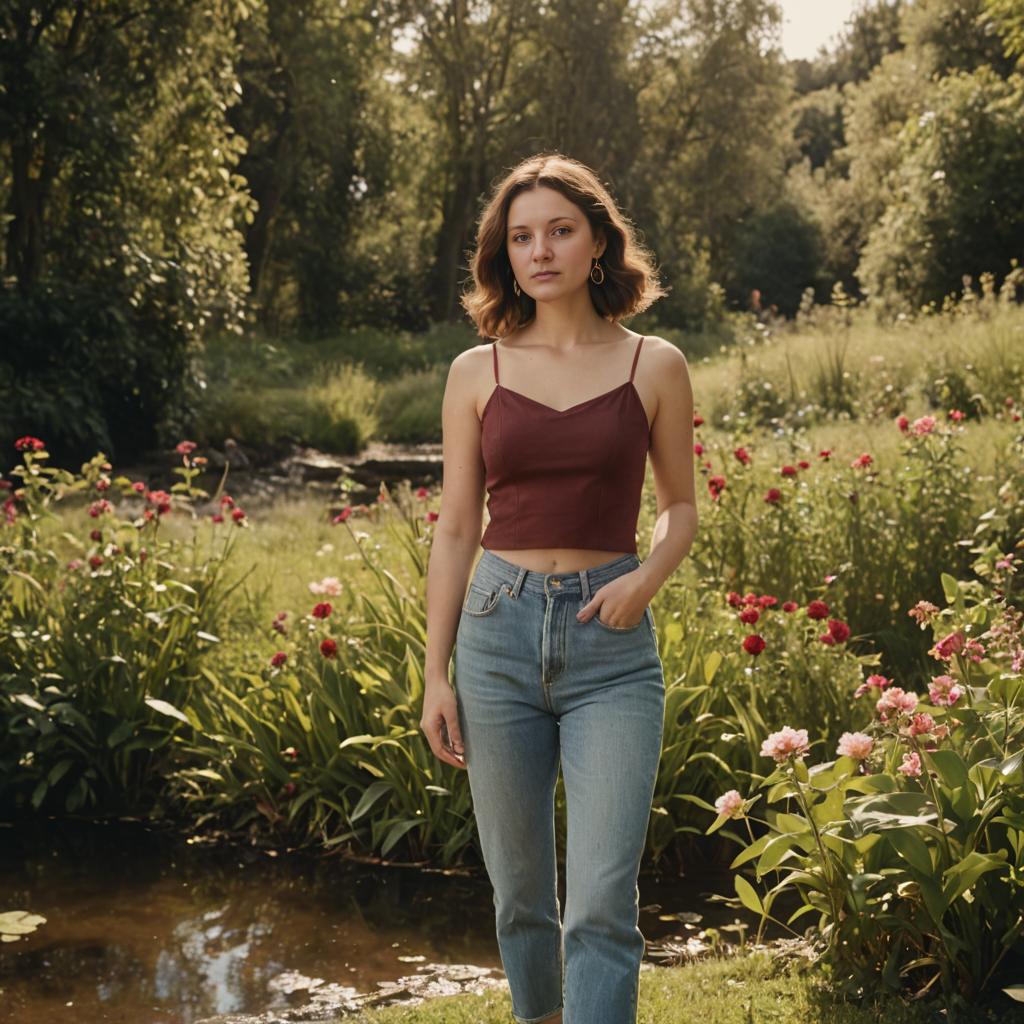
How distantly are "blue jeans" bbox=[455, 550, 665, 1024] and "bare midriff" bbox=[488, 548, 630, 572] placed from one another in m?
0.02

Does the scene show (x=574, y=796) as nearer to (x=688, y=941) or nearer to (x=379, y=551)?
(x=688, y=941)

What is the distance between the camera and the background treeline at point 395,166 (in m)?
12.2

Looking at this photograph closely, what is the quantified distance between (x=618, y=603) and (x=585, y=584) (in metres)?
0.09

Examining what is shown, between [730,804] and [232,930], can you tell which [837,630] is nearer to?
[730,804]

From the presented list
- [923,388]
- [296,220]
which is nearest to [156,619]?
[923,388]

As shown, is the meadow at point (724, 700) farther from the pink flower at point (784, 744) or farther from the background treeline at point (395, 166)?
the background treeline at point (395, 166)

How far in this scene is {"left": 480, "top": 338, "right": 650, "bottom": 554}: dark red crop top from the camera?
2.52 m

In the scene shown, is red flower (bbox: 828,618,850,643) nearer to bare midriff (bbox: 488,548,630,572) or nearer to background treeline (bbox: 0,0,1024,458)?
bare midriff (bbox: 488,548,630,572)

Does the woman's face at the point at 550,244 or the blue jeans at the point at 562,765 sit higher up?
the woman's face at the point at 550,244

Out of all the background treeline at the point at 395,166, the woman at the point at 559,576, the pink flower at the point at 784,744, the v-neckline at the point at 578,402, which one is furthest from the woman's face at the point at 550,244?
the background treeline at the point at 395,166

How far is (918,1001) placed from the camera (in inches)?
123

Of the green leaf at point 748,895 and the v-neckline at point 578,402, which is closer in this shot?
the v-neckline at point 578,402

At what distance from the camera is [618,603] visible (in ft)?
7.91

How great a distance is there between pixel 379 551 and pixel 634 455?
364cm
